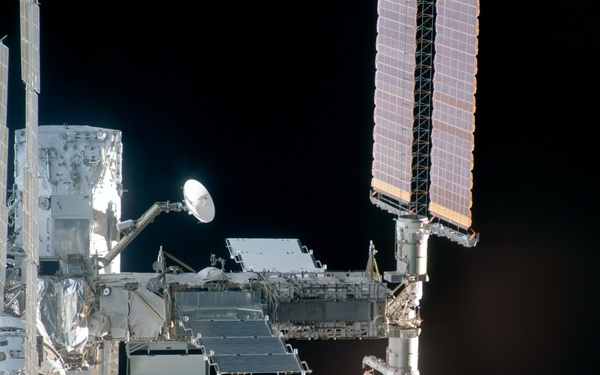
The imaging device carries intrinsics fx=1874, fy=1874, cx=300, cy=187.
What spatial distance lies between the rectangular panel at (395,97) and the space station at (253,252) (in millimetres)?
25

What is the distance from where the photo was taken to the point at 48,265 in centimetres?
3203

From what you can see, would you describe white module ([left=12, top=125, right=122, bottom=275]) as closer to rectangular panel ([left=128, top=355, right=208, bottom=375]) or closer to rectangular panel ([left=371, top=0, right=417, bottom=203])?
rectangular panel ([left=128, top=355, right=208, bottom=375])

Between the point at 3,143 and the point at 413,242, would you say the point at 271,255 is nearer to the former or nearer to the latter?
the point at 413,242

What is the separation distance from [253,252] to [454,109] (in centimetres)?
450

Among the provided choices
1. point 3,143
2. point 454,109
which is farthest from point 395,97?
point 3,143

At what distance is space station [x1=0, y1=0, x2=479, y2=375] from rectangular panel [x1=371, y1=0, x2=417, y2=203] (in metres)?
0.03

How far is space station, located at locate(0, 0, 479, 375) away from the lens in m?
31.8

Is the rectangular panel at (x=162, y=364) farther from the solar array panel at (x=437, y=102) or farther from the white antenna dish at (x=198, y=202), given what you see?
the solar array panel at (x=437, y=102)

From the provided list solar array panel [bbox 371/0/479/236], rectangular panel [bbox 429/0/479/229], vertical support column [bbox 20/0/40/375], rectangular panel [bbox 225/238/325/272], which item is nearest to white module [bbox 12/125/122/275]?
rectangular panel [bbox 225/238/325/272]

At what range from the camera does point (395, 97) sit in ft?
110

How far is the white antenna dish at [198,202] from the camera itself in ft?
107

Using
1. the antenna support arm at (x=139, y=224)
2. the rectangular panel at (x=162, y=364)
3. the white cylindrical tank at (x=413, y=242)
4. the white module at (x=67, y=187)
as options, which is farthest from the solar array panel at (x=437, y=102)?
the white module at (x=67, y=187)

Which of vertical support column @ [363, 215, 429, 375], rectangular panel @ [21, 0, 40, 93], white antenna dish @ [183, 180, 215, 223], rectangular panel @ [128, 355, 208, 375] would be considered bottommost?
rectangular panel @ [128, 355, 208, 375]

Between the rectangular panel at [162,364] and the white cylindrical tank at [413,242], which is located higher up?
the white cylindrical tank at [413,242]
